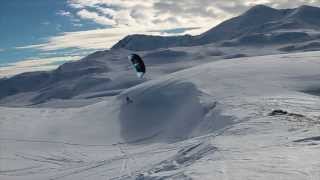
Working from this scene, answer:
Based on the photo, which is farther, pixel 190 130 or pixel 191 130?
pixel 190 130

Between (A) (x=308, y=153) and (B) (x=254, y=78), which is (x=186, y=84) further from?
(A) (x=308, y=153)

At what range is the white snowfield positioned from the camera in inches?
478

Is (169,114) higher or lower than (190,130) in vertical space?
higher

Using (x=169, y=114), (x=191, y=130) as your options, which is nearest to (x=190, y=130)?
(x=191, y=130)

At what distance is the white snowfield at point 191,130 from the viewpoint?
1215 cm

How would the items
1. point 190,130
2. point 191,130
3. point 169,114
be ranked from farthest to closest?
A: point 169,114
point 190,130
point 191,130

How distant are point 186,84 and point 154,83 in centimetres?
351

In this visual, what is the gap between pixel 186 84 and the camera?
3216cm

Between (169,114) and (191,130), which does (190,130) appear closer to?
(191,130)

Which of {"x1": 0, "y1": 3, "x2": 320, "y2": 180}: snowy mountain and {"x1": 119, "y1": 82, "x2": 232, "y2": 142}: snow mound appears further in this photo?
{"x1": 119, "y1": 82, "x2": 232, "y2": 142}: snow mound

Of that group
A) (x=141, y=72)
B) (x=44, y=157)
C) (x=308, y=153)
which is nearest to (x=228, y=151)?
(x=308, y=153)

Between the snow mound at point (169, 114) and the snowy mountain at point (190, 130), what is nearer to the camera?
the snowy mountain at point (190, 130)

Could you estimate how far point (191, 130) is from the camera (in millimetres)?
25031

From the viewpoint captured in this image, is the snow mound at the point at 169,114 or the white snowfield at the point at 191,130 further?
the snow mound at the point at 169,114
